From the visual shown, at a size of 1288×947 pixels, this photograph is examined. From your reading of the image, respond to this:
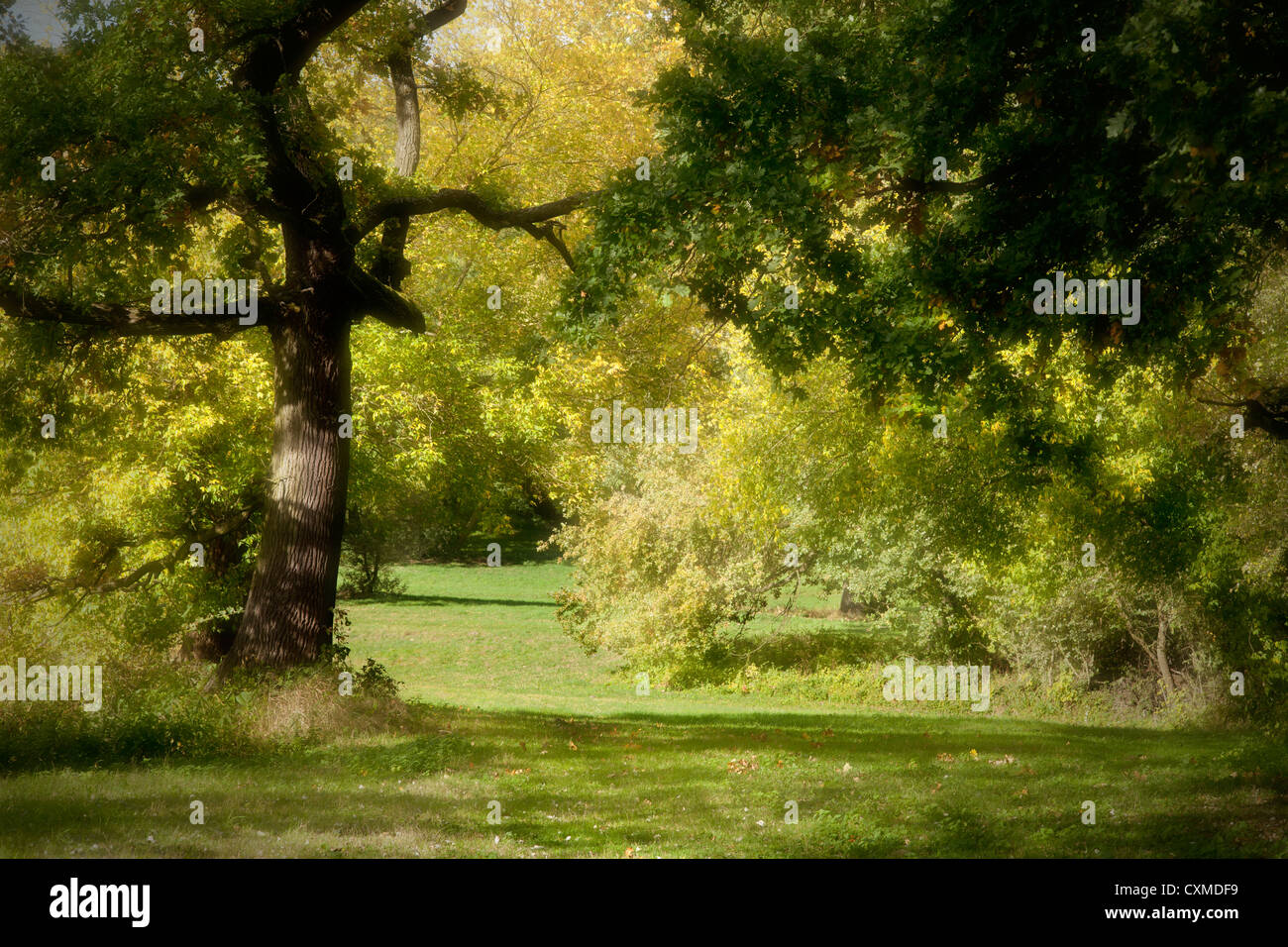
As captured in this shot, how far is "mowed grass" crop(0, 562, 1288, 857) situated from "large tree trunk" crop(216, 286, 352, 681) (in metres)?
2.09

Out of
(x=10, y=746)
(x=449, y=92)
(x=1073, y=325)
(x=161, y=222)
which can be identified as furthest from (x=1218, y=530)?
(x=10, y=746)

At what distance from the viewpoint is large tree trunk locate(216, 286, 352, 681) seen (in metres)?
13.7

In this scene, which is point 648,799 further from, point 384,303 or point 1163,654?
point 1163,654

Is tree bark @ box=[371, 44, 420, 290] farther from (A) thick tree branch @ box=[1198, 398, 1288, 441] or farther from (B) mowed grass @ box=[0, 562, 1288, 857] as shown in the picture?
(A) thick tree branch @ box=[1198, 398, 1288, 441]

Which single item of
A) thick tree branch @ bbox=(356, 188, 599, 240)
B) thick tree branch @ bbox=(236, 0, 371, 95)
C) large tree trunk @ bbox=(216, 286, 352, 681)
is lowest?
large tree trunk @ bbox=(216, 286, 352, 681)

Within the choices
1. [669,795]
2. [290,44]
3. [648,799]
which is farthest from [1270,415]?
[290,44]

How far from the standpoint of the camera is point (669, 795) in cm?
1080

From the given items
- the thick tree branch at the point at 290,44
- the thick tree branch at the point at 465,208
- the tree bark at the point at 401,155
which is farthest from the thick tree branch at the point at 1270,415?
the thick tree branch at the point at 290,44

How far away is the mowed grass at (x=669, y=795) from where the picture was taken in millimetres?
8508

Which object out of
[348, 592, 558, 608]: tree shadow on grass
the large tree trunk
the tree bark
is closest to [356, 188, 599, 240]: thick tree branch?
the tree bark

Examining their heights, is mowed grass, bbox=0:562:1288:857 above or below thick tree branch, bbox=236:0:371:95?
below

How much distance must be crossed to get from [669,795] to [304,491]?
20.8 ft

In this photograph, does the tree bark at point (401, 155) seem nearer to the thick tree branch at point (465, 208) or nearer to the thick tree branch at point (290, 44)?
the thick tree branch at point (465, 208)
